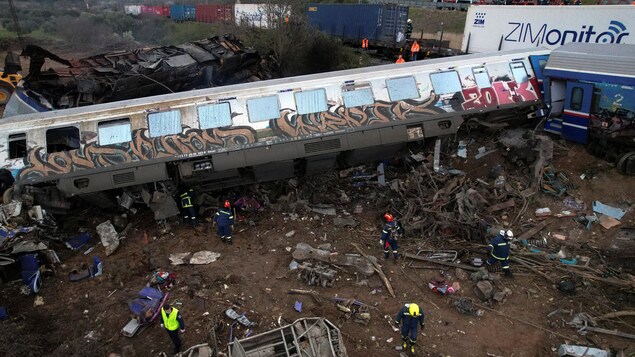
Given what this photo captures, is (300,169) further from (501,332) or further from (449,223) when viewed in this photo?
(501,332)

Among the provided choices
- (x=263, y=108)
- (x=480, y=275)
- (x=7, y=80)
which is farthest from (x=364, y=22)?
(x=480, y=275)

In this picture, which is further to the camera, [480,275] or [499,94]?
[499,94]

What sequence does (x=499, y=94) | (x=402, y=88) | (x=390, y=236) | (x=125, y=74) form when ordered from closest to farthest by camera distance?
(x=390, y=236)
(x=402, y=88)
(x=499, y=94)
(x=125, y=74)

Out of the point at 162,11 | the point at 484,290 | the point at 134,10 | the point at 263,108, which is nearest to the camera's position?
the point at 484,290

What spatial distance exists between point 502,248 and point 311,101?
5.60 meters

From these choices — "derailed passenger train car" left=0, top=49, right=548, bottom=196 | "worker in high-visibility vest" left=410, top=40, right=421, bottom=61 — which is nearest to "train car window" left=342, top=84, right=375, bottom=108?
"derailed passenger train car" left=0, top=49, right=548, bottom=196

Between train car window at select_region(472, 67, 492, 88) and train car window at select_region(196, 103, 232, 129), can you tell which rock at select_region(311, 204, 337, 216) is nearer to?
train car window at select_region(196, 103, 232, 129)

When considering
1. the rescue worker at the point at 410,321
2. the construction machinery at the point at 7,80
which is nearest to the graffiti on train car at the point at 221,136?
the rescue worker at the point at 410,321

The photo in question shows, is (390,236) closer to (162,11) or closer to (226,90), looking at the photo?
(226,90)

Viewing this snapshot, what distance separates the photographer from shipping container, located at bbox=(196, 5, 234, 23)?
131ft

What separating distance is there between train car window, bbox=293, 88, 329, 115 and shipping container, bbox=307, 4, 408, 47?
14668 mm

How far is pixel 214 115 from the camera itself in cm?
1009

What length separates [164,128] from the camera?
32.6 feet

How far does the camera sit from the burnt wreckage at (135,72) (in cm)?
1548
